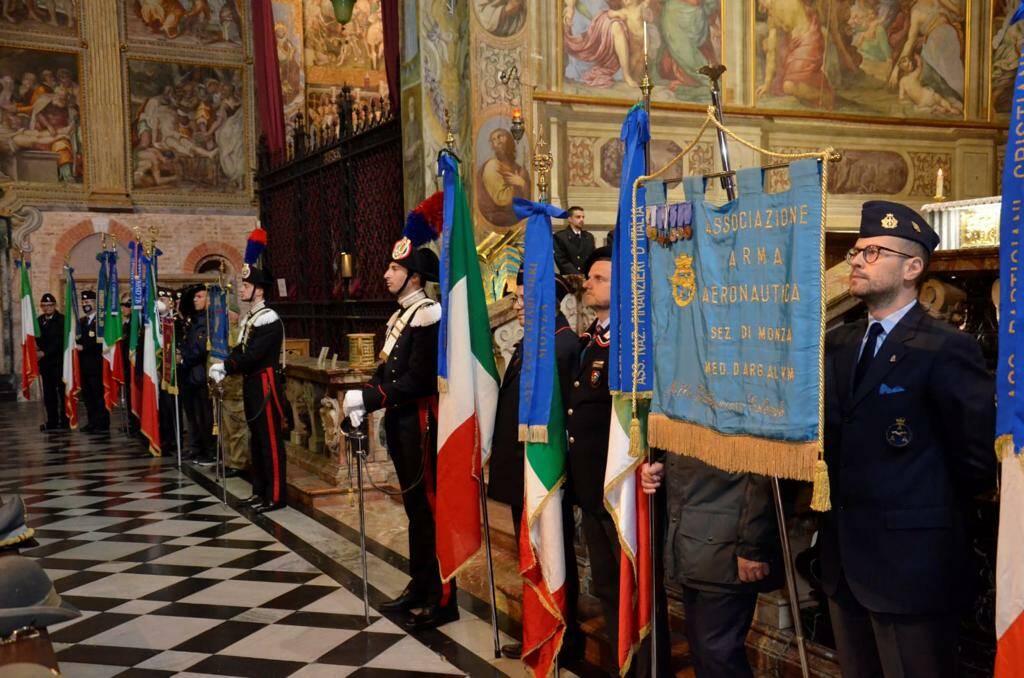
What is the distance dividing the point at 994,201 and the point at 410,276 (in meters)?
6.44

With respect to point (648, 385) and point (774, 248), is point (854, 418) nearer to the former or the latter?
point (774, 248)

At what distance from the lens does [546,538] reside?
370 centimetres

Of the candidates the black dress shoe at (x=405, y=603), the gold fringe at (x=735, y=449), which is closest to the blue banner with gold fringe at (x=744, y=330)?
the gold fringe at (x=735, y=449)

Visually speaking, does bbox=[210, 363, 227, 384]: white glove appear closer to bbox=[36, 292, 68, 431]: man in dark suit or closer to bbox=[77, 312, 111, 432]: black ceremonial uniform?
bbox=[77, 312, 111, 432]: black ceremonial uniform

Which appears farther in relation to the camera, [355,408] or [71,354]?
[71,354]

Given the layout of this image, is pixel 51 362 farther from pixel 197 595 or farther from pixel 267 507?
pixel 197 595

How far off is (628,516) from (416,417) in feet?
6.24

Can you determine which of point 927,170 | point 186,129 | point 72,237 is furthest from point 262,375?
point 186,129

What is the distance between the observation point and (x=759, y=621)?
11.6 ft

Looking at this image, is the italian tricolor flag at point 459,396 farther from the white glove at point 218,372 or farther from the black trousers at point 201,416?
the black trousers at point 201,416

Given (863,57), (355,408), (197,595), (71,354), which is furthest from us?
(71,354)

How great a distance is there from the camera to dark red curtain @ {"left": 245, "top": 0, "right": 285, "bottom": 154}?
13031 mm

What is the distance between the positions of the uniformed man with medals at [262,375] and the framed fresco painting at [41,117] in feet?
41.6

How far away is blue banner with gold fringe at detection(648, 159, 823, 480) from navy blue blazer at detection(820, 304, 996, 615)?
0.57 ft
